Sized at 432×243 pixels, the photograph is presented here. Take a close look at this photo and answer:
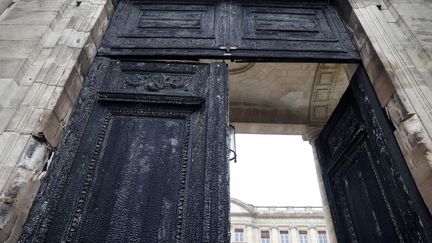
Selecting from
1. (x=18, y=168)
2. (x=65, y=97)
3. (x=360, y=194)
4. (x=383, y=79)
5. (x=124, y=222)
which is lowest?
(x=124, y=222)

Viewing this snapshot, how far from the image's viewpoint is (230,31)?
3.02 m

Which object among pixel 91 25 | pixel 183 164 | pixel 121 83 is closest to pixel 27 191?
pixel 183 164

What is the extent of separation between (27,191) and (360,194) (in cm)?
276

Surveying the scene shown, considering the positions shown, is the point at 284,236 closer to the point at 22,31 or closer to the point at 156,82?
the point at 156,82

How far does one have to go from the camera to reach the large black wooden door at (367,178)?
2.07 meters

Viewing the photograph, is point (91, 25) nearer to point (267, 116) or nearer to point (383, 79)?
point (383, 79)

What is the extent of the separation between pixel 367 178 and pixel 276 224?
82.9 feet

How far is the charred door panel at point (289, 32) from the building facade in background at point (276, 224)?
23.7m

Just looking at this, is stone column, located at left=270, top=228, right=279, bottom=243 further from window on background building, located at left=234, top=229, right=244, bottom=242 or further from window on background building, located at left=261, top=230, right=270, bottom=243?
window on background building, located at left=234, top=229, right=244, bottom=242

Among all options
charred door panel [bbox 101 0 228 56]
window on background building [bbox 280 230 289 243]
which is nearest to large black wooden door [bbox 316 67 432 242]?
charred door panel [bbox 101 0 228 56]

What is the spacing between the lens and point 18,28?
8.30 feet

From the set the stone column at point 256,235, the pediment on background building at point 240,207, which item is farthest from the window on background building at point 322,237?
the pediment on background building at point 240,207

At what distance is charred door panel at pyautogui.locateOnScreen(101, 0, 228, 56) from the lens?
9.11 ft

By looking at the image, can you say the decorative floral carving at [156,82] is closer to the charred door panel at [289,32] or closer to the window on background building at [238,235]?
the charred door panel at [289,32]
